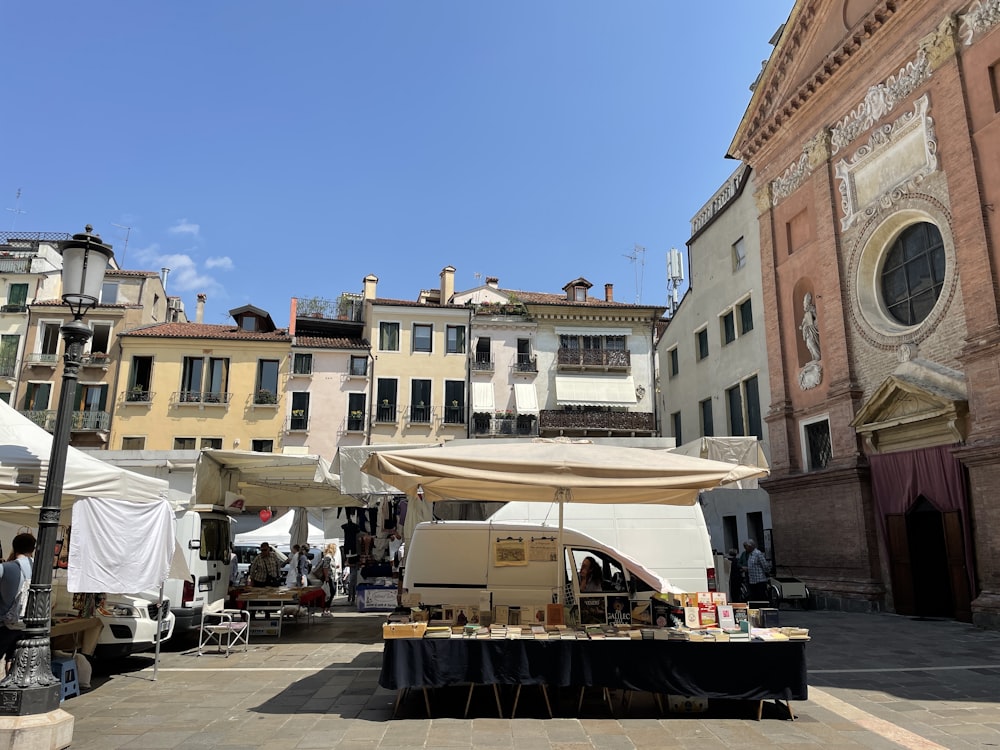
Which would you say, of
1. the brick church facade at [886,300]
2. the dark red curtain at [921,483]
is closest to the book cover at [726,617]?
the brick church facade at [886,300]

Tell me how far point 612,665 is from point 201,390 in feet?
98.7

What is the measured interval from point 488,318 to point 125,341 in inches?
673

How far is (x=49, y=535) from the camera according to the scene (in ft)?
19.9

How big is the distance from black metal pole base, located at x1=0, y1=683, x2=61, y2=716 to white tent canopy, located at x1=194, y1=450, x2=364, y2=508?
6702 mm

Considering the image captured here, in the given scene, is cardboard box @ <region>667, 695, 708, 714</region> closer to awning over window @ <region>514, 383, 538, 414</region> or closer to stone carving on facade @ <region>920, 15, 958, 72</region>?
stone carving on facade @ <region>920, 15, 958, 72</region>

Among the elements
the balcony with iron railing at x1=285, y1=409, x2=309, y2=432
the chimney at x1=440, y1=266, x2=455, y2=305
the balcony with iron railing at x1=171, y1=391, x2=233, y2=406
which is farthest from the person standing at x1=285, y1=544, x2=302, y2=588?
the chimney at x1=440, y1=266, x2=455, y2=305

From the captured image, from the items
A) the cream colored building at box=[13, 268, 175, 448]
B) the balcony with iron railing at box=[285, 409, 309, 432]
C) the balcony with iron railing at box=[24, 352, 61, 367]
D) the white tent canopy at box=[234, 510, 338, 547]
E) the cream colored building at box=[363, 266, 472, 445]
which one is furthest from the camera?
the cream colored building at box=[363, 266, 472, 445]

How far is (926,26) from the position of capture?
15.7 m

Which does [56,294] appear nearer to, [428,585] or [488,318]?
[488,318]

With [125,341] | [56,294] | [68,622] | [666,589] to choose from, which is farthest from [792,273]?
[56,294]

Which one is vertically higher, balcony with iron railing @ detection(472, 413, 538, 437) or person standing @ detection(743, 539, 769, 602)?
balcony with iron railing @ detection(472, 413, 538, 437)

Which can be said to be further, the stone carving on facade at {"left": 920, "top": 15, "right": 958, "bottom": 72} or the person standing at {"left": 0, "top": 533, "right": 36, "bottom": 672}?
the stone carving on facade at {"left": 920, "top": 15, "right": 958, "bottom": 72}

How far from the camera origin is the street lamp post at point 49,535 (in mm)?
5754

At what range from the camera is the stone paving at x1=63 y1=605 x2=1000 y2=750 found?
6.11 m
